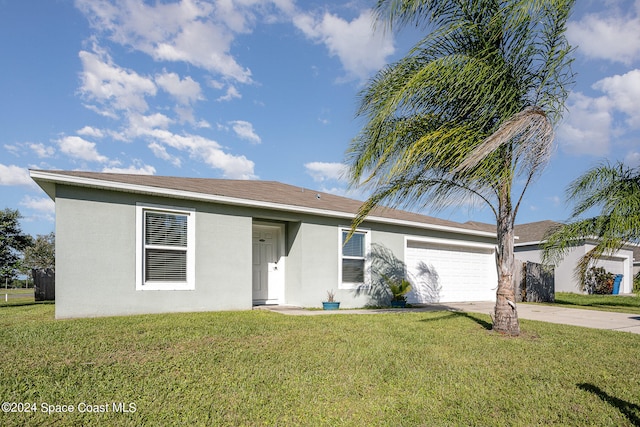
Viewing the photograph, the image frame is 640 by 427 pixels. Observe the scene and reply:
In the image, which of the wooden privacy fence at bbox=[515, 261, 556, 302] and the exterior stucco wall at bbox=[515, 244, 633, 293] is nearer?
the wooden privacy fence at bbox=[515, 261, 556, 302]

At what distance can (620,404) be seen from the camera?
12.1 ft

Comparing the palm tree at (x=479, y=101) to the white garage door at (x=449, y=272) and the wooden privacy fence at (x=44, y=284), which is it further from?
the wooden privacy fence at (x=44, y=284)

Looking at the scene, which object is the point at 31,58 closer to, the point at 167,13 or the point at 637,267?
the point at 167,13

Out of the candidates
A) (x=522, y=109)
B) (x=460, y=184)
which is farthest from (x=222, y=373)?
(x=522, y=109)

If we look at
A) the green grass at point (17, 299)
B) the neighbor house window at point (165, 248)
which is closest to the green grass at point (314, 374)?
the neighbor house window at point (165, 248)

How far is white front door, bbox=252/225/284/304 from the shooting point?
11.4 meters

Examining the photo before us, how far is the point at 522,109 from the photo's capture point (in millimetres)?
6945

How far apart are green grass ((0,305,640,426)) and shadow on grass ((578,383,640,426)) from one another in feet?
0.05

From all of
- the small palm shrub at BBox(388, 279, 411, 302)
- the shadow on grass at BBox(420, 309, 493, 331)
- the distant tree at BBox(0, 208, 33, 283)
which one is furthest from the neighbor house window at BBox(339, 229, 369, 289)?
the distant tree at BBox(0, 208, 33, 283)

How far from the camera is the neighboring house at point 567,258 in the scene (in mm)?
21734

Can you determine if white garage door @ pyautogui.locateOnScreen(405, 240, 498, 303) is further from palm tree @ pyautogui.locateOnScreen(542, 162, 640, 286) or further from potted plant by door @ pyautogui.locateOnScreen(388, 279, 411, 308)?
palm tree @ pyautogui.locateOnScreen(542, 162, 640, 286)

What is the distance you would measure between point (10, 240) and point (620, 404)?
19.2 metres

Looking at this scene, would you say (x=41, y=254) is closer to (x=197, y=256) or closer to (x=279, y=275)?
(x=279, y=275)

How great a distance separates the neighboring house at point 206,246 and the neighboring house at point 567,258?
12028 mm
